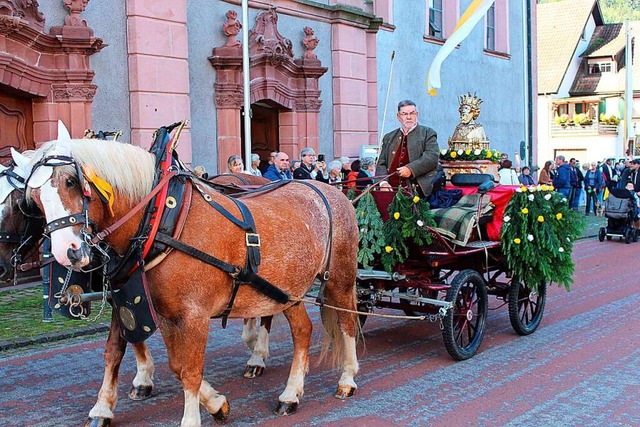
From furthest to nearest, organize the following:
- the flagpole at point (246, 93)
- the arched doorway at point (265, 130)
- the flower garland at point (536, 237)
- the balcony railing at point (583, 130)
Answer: the balcony railing at point (583, 130) → the arched doorway at point (265, 130) → the flagpole at point (246, 93) → the flower garland at point (536, 237)

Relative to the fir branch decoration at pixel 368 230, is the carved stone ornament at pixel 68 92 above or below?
above

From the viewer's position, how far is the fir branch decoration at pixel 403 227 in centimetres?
653

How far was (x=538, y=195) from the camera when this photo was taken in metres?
7.38

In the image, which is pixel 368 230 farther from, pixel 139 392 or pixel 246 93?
pixel 246 93

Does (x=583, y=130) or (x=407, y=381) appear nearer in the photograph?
(x=407, y=381)

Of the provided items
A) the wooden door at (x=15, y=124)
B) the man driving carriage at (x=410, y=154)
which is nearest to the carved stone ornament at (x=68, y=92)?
the wooden door at (x=15, y=124)

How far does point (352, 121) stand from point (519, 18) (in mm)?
11014

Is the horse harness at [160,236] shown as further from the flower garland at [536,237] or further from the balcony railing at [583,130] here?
the balcony railing at [583,130]

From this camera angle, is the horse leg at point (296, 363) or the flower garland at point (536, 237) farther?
the flower garland at point (536, 237)

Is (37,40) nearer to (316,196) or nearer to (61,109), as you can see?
(61,109)

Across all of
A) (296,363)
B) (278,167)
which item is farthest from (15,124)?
(296,363)

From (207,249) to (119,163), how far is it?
0.74 meters

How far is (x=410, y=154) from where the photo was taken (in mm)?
7172

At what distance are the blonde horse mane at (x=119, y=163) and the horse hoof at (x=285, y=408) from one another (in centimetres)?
183
